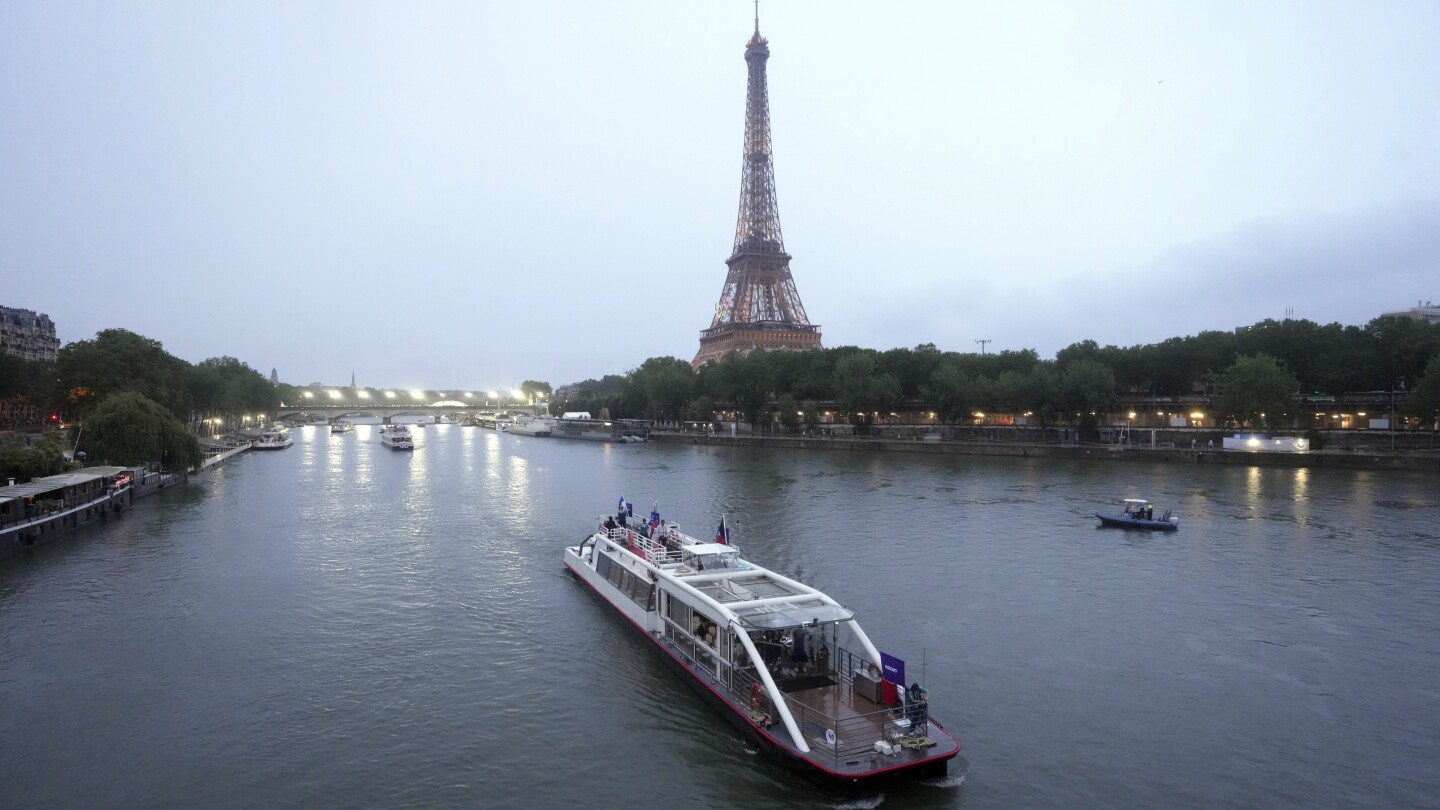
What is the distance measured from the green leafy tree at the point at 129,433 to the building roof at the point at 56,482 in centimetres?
658

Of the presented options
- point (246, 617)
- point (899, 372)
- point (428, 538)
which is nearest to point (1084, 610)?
point (246, 617)

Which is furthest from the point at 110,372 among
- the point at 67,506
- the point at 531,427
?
the point at 531,427

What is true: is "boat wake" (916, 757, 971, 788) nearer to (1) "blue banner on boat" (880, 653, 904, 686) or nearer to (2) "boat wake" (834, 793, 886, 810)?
(2) "boat wake" (834, 793, 886, 810)

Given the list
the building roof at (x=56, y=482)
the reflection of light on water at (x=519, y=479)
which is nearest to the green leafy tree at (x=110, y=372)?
the building roof at (x=56, y=482)

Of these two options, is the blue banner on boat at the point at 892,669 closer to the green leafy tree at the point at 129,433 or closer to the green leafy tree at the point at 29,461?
the green leafy tree at the point at 29,461

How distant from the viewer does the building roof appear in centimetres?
3641

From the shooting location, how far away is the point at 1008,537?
37.1 metres

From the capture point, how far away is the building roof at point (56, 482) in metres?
36.4

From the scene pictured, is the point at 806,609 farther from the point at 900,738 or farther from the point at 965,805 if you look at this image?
the point at 965,805

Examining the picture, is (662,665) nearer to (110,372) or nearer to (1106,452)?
(1106,452)

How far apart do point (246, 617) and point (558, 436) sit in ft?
379

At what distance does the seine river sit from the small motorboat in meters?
0.85

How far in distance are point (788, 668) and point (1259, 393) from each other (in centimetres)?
6882

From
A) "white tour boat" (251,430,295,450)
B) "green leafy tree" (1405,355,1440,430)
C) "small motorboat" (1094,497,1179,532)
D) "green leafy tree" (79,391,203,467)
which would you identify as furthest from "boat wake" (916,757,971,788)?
"white tour boat" (251,430,295,450)
